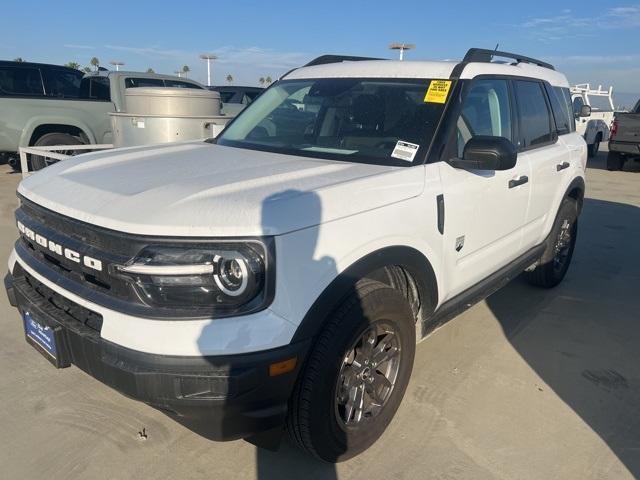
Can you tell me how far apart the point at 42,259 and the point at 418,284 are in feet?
6.16

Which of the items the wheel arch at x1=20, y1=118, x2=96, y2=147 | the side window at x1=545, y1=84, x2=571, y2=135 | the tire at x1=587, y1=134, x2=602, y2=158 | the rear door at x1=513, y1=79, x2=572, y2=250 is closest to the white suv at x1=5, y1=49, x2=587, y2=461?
the rear door at x1=513, y1=79, x2=572, y2=250

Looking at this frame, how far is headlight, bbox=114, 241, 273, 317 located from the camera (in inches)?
76.1

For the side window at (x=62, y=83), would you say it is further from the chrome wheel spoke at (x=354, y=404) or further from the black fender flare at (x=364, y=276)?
the chrome wheel spoke at (x=354, y=404)

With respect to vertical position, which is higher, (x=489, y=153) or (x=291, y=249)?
(x=489, y=153)

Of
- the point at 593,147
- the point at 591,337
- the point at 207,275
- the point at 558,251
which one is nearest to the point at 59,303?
the point at 207,275

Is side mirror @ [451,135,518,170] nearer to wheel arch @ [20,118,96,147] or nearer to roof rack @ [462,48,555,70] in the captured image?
roof rack @ [462,48,555,70]

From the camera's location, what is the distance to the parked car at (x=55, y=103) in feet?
28.5

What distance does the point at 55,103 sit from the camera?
29.5ft

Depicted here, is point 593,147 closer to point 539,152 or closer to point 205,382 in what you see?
point 539,152

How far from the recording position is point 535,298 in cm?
474

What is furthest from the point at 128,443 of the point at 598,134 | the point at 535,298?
the point at 598,134

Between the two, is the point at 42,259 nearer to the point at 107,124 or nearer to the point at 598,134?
the point at 107,124

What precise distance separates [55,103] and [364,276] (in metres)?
8.53

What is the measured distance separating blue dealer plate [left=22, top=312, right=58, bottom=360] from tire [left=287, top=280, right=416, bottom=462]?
1056 mm
